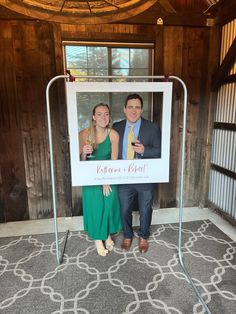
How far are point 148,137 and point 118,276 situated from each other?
118cm

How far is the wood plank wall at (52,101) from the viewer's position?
8.40 ft

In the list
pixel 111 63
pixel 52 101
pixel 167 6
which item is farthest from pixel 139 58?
pixel 52 101

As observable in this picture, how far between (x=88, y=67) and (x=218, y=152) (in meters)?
1.88

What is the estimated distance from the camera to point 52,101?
8.87ft

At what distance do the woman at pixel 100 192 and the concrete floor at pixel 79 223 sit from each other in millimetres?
547

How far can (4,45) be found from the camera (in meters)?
2.51

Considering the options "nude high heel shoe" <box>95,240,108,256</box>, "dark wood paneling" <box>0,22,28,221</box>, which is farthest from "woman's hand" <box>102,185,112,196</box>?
"dark wood paneling" <box>0,22,28,221</box>

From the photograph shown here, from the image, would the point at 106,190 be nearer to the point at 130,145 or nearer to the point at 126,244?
the point at 130,145

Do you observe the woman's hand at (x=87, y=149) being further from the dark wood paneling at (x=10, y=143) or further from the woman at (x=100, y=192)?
the dark wood paneling at (x=10, y=143)

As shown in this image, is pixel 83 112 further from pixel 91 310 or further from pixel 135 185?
pixel 91 310

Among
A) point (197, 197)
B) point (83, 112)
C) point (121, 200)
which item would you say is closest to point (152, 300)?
point (121, 200)

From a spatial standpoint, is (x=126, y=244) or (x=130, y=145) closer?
(x=130, y=145)

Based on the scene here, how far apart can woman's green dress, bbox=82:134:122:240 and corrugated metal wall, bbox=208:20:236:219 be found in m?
1.37

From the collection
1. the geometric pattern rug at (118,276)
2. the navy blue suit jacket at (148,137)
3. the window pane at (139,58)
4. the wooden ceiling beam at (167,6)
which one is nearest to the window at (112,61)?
the window pane at (139,58)
